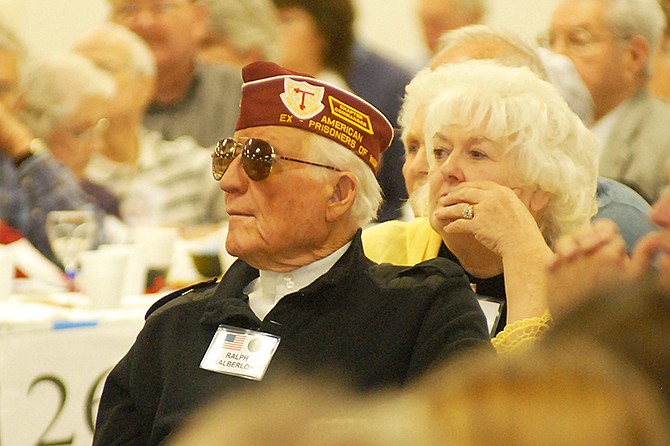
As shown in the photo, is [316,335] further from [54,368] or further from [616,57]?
[616,57]

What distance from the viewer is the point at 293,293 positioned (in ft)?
8.28

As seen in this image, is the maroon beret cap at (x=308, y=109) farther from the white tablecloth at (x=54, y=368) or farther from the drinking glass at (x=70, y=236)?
the drinking glass at (x=70, y=236)

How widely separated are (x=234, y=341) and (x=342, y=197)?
0.45 meters

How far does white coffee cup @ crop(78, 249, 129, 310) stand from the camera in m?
3.91

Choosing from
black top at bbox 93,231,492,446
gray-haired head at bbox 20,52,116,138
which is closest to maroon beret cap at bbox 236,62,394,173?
black top at bbox 93,231,492,446

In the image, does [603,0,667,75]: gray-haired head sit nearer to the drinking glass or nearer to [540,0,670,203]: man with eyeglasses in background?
[540,0,670,203]: man with eyeglasses in background

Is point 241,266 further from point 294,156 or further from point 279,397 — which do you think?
point 279,397

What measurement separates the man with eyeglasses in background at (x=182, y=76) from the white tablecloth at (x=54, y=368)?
10.7ft

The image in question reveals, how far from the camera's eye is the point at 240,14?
279 inches

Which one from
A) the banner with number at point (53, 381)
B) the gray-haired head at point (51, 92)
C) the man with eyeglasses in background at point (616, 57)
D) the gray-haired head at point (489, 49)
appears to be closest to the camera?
the banner with number at point (53, 381)

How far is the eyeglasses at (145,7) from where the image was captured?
23.0 feet

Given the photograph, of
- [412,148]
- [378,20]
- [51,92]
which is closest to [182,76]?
[51,92]

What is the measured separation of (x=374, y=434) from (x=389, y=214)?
4605 millimetres

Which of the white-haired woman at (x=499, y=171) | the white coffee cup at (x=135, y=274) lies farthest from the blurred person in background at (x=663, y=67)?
the white-haired woman at (x=499, y=171)
